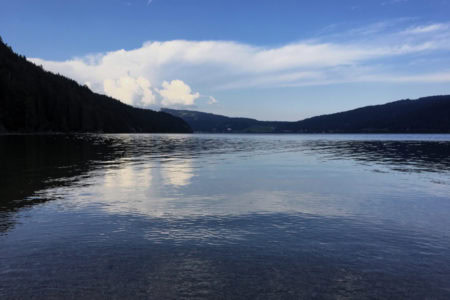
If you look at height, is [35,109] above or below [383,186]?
above

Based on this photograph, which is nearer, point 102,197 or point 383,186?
point 102,197

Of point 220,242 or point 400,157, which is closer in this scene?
point 220,242

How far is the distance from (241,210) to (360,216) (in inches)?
255

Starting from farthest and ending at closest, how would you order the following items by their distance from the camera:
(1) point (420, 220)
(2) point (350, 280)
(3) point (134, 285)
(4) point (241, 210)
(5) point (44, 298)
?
1. (4) point (241, 210)
2. (1) point (420, 220)
3. (2) point (350, 280)
4. (3) point (134, 285)
5. (5) point (44, 298)

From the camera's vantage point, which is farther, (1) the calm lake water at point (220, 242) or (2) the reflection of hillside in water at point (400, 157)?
(2) the reflection of hillside in water at point (400, 157)

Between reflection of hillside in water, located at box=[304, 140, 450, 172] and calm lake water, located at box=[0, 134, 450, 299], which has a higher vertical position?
calm lake water, located at box=[0, 134, 450, 299]

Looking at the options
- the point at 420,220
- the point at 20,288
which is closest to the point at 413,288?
the point at 420,220

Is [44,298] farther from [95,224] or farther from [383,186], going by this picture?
[383,186]

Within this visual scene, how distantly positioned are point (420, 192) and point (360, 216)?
10460mm

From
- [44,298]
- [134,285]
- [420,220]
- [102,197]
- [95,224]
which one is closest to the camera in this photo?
[44,298]

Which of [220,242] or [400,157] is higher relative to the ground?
[220,242]

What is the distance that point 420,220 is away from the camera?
16516 millimetres

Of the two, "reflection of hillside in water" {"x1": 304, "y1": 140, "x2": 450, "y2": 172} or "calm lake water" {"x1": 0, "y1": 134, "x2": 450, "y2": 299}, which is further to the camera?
"reflection of hillside in water" {"x1": 304, "y1": 140, "x2": 450, "y2": 172}

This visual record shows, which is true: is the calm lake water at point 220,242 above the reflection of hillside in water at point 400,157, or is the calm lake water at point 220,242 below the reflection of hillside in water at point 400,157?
above
